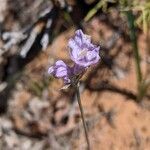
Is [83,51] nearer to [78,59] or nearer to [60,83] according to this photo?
[78,59]

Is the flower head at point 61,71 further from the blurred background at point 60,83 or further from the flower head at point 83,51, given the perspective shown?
the blurred background at point 60,83

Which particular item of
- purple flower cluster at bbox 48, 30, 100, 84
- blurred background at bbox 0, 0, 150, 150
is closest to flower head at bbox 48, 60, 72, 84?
purple flower cluster at bbox 48, 30, 100, 84

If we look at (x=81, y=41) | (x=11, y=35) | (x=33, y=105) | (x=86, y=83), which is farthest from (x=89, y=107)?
(x=81, y=41)

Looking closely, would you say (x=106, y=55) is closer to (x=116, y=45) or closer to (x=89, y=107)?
(x=116, y=45)

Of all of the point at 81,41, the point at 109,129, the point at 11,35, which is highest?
the point at 81,41

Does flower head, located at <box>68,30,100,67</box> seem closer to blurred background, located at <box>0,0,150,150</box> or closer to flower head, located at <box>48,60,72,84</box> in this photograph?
flower head, located at <box>48,60,72,84</box>

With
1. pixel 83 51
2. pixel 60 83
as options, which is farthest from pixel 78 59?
pixel 60 83
